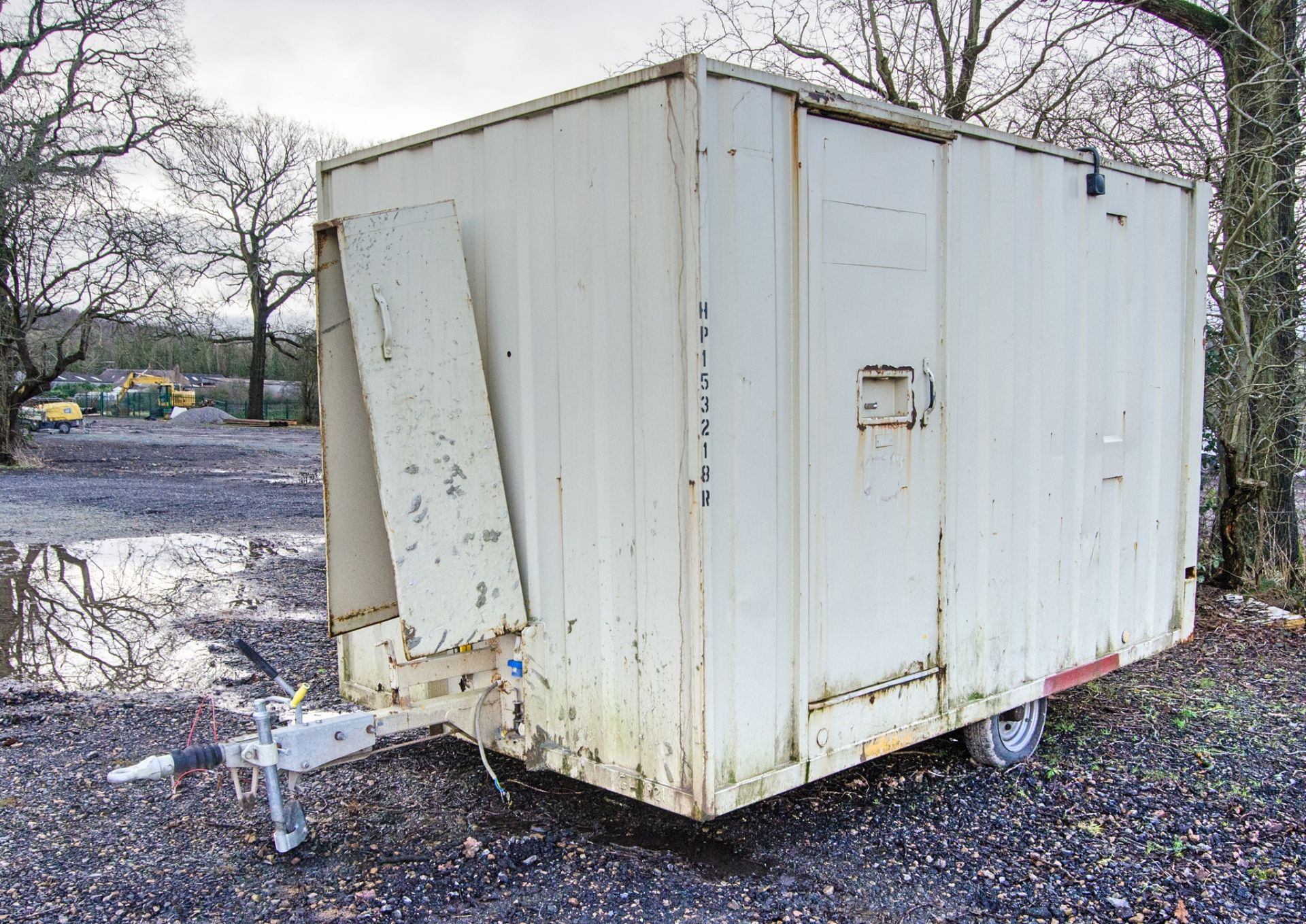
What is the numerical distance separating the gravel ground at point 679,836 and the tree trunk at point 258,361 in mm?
31341

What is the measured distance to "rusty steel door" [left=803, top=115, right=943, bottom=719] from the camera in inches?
131

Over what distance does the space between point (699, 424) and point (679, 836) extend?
1.69m

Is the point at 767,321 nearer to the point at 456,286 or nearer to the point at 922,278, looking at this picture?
the point at 922,278

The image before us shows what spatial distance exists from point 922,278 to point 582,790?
2.44 m

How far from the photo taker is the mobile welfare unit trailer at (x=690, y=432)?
304 centimetres

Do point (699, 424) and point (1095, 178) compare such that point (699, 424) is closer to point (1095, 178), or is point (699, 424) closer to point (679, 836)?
point (679, 836)

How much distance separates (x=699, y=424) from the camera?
295 cm

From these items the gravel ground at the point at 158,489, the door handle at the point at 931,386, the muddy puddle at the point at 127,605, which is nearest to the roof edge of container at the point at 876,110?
the door handle at the point at 931,386

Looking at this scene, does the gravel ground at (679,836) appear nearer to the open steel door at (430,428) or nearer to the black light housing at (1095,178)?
the open steel door at (430,428)

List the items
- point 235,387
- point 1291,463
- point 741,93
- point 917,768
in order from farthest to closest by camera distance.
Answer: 1. point 235,387
2. point 1291,463
3. point 917,768
4. point 741,93

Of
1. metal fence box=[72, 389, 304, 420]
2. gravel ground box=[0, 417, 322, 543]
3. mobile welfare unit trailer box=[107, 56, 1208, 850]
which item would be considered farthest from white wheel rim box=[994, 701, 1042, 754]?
metal fence box=[72, 389, 304, 420]

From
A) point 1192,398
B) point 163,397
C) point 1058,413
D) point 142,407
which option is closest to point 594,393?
point 1058,413

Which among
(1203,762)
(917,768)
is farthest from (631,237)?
(1203,762)

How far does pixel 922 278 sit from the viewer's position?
143 inches
